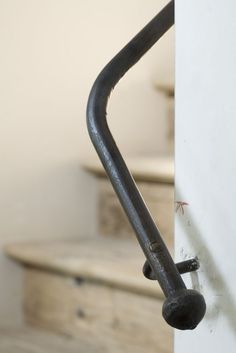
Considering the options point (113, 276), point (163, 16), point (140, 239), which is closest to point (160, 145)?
point (113, 276)

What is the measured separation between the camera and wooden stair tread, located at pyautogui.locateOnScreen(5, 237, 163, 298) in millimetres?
1572

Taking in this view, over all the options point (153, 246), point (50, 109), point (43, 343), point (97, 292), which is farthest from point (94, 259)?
point (153, 246)

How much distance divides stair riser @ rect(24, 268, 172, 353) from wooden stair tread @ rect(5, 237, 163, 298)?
3 centimetres

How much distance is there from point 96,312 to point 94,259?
0.12m

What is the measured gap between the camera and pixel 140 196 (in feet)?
2.30

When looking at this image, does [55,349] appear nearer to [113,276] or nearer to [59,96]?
[113,276]

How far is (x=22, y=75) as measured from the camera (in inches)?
74.5

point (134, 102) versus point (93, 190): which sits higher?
point (134, 102)

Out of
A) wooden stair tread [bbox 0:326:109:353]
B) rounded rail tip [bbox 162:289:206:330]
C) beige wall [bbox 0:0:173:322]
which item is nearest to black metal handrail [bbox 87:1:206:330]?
rounded rail tip [bbox 162:289:206:330]

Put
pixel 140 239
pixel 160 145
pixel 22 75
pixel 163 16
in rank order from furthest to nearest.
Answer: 1. pixel 160 145
2. pixel 22 75
3. pixel 163 16
4. pixel 140 239

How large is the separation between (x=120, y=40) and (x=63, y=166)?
40 centimetres

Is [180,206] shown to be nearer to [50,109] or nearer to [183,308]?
[183,308]

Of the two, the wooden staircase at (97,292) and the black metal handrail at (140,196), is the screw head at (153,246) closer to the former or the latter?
the black metal handrail at (140,196)

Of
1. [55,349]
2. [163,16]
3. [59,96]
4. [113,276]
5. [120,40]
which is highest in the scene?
[120,40]
